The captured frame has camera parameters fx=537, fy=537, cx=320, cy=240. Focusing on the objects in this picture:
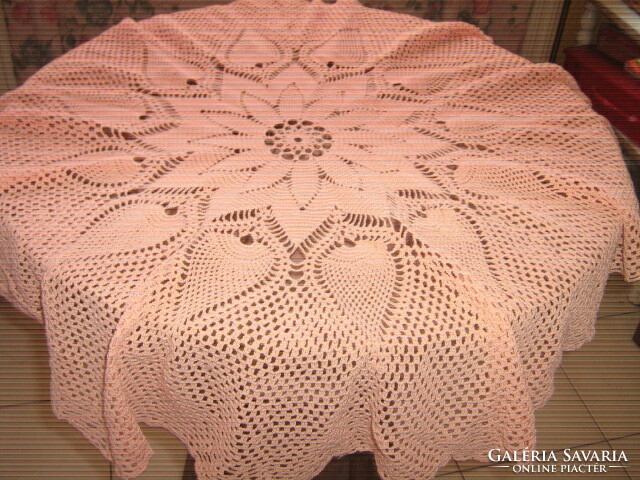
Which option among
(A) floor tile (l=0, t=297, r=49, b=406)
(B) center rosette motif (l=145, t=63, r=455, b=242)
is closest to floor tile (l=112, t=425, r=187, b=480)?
(A) floor tile (l=0, t=297, r=49, b=406)

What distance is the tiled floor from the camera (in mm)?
1066

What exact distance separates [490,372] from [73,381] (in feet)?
1.47

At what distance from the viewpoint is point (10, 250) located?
24.6 inches

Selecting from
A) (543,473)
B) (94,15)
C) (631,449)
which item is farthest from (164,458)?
(94,15)

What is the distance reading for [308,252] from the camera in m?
0.60

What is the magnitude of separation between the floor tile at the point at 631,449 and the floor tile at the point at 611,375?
13 millimetres

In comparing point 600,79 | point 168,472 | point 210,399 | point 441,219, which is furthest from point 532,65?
point 168,472

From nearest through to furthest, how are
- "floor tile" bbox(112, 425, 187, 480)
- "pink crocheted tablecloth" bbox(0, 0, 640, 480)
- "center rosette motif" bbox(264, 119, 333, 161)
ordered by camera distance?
1. "pink crocheted tablecloth" bbox(0, 0, 640, 480)
2. "center rosette motif" bbox(264, 119, 333, 161)
3. "floor tile" bbox(112, 425, 187, 480)

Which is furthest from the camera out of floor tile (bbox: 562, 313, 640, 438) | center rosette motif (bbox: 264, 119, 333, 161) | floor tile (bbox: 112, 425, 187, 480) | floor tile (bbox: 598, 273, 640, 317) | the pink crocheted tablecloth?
floor tile (bbox: 598, 273, 640, 317)

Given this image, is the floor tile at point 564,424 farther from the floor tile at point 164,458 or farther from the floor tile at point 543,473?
the floor tile at point 164,458

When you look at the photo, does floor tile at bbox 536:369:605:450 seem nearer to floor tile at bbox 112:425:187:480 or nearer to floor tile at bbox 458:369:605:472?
floor tile at bbox 458:369:605:472

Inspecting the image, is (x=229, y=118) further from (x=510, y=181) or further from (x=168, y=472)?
(x=168, y=472)

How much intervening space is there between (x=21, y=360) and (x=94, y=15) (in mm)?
888

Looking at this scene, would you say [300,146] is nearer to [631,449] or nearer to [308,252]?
[308,252]
